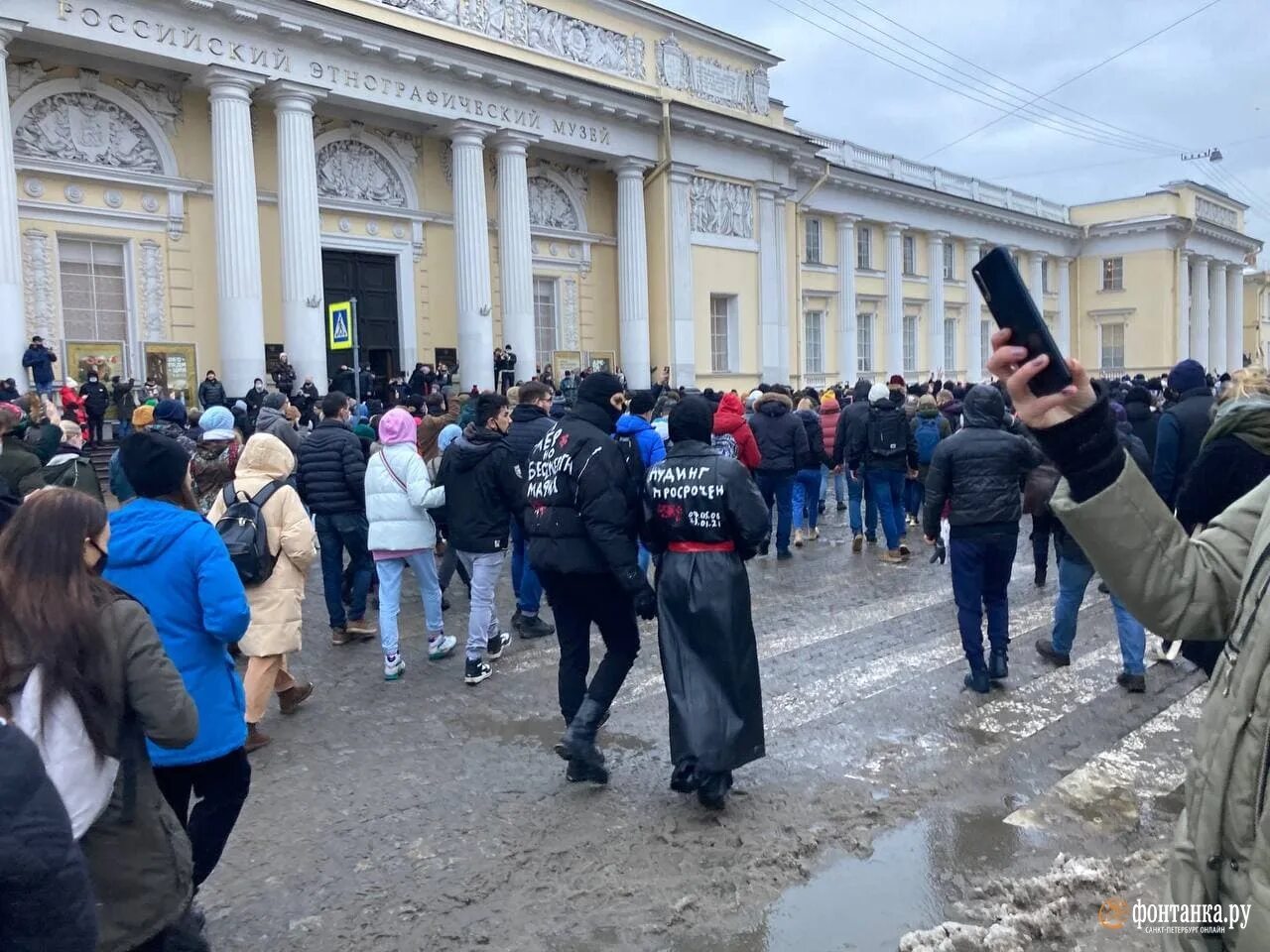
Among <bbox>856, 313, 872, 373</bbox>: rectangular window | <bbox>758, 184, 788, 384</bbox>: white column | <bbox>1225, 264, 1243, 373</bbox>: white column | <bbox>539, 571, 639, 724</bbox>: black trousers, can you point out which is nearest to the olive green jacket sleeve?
<bbox>539, 571, 639, 724</bbox>: black trousers

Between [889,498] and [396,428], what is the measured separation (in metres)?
6.18

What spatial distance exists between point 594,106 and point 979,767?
22.2 m

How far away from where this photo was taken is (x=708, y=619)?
15.2 ft

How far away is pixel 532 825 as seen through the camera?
4.61 metres

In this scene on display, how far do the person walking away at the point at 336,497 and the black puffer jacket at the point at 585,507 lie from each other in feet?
9.05

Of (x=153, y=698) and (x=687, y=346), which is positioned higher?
(x=687, y=346)

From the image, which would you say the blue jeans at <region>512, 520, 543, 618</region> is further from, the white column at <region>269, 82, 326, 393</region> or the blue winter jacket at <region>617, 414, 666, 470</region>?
the white column at <region>269, 82, 326, 393</region>

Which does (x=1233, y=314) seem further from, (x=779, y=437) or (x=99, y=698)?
(x=99, y=698)

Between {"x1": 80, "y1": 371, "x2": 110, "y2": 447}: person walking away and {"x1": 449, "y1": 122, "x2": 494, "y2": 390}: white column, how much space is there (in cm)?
825

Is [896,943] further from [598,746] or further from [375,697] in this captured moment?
[375,697]

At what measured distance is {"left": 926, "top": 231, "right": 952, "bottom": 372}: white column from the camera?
39.6m

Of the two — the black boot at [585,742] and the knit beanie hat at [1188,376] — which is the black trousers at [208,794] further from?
the knit beanie hat at [1188,376]

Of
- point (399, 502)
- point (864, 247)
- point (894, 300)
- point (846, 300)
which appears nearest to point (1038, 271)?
point (894, 300)

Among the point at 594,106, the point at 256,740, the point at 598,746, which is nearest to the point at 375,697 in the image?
the point at 256,740
